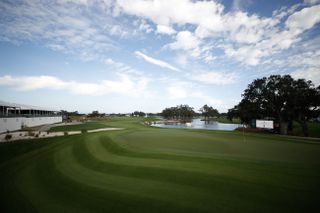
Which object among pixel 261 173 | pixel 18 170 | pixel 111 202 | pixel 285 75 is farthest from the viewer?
pixel 285 75

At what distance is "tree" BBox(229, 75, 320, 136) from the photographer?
36150 mm

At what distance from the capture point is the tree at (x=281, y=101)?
1423 inches

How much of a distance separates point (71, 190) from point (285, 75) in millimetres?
45228

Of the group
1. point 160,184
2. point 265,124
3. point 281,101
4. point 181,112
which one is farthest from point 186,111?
point 160,184

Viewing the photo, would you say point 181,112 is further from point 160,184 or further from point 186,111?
point 160,184

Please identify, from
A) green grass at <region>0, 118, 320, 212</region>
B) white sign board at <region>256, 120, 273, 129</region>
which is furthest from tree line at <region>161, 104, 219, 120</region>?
green grass at <region>0, 118, 320, 212</region>

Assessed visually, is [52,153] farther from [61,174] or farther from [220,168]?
[220,168]

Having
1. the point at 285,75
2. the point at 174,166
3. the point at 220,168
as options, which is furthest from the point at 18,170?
the point at 285,75

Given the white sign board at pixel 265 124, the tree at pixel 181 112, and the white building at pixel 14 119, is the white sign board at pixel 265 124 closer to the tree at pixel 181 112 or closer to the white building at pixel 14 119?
the white building at pixel 14 119

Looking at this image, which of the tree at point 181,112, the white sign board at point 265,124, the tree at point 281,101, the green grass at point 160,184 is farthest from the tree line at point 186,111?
the green grass at point 160,184

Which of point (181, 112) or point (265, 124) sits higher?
point (181, 112)

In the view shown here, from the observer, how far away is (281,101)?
3828 centimetres

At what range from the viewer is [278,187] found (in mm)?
6988

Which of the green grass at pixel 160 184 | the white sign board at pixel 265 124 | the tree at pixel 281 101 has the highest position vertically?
the tree at pixel 281 101
